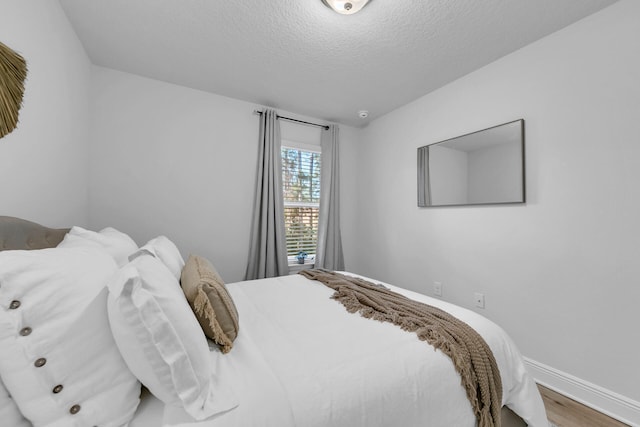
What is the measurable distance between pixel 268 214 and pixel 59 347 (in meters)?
2.28

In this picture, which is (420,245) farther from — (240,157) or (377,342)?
(240,157)

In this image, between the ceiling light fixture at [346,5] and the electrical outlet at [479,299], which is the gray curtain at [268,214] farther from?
the electrical outlet at [479,299]

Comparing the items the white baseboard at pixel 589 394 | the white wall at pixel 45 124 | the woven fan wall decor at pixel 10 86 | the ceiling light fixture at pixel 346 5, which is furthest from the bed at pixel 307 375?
the ceiling light fixture at pixel 346 5

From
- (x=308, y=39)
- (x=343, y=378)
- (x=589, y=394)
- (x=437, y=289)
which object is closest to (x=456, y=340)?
(x=343, y=378)

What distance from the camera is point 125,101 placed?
2359 millimetres

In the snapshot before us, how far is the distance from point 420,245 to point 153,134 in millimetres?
2894

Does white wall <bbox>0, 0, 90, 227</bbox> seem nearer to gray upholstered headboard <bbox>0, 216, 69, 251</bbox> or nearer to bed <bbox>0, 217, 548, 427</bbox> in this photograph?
gray upholstered headboard <bbox>0, 216, 69, 251</bbox>

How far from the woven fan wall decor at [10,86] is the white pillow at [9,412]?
3.59 feet

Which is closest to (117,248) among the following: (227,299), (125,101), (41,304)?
(227,299)

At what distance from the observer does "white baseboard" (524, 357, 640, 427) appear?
1.49 meters

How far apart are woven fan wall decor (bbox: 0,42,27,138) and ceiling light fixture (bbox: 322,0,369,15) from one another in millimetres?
1536

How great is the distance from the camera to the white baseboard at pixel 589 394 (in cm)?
149

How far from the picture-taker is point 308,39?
6.19 ft

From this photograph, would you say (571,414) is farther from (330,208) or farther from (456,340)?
(330,208)
